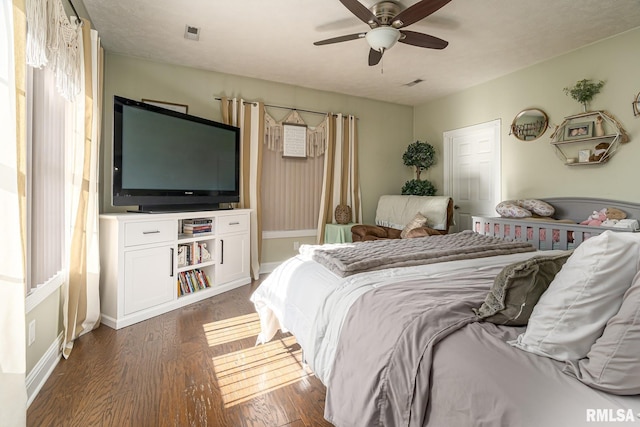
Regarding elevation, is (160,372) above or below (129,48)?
below

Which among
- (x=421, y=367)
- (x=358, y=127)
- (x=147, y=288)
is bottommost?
(x=147, y=288)

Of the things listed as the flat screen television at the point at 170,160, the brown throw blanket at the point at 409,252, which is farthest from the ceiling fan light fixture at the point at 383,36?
the flat screen television at the point at 170,160

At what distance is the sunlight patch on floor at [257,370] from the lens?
173 centimetres

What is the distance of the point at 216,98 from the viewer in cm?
392

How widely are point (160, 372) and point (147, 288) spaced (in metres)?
1.03

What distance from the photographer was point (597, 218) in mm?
2926

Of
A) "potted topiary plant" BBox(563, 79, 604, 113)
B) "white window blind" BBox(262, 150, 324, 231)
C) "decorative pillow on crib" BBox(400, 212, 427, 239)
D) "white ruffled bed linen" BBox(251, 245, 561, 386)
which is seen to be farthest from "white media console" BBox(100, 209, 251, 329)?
"potted topiary plant" BBox(563, 79, 604, 113)

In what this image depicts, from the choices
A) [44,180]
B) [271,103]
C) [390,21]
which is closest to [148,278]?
[44,180]

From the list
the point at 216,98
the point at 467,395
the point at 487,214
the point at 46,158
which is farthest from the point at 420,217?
the point at 46,158

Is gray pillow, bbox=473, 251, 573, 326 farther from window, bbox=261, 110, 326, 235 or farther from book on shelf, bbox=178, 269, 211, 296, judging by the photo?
window, bbox=261, 110, 326, 235

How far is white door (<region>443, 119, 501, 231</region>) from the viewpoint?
4.14 meters

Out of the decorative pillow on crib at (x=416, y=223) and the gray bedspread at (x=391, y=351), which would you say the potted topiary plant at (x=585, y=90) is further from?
the gray bedspread at (x=391, y=351)

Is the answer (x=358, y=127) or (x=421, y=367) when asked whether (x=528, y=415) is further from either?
(x=358, y=127)

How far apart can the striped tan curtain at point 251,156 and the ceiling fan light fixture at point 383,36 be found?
77.8 inches
